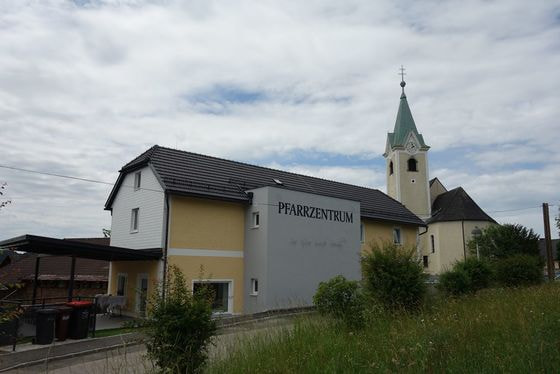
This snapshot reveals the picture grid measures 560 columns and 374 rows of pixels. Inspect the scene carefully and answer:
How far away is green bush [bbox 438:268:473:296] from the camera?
16084mm

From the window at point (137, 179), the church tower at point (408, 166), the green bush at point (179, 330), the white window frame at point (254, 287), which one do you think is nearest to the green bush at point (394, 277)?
the green bush at point (179, 330)

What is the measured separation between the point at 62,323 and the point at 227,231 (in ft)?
27.5

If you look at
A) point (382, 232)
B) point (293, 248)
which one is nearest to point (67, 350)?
point (293, 248)

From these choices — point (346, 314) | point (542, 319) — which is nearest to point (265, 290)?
point (346, 314)

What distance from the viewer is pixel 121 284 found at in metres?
22.7

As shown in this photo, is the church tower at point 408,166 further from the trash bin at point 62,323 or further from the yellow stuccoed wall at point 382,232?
the trash bin at point 62,323

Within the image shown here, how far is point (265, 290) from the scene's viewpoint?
20.3 meters

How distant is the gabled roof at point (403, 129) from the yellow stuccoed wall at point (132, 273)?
3818 cm

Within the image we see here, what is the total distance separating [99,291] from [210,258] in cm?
1454

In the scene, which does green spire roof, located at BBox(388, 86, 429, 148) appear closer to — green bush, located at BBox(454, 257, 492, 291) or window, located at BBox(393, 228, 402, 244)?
window, located at BBox(393, 228, 402, 244)

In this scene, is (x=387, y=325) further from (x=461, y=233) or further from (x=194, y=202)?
(x=461, y=233)

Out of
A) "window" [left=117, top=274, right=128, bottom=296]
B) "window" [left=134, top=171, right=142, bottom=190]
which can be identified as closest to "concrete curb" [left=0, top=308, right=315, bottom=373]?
"window" [left=117, top=274, right=128, bottom=296]

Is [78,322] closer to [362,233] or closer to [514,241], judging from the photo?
[362,233]

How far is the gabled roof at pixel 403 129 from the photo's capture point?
2113 inches
